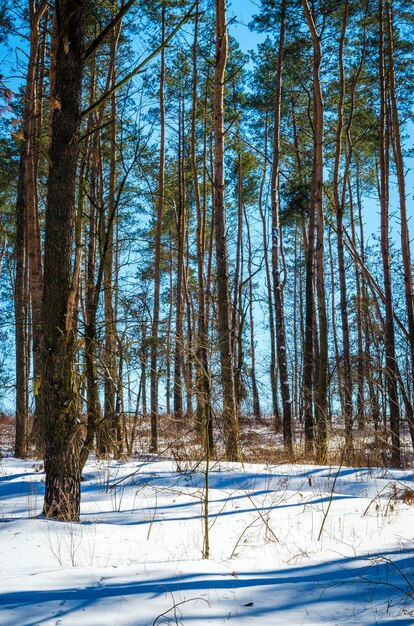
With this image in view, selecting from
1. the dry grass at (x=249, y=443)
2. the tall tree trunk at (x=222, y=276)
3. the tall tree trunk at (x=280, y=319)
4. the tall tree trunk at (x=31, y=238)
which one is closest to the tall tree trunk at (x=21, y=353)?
the tall tree trunk at (x=31, y=238)

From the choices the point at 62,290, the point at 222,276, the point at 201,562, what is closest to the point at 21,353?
the point at 222,276

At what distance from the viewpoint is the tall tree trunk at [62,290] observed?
3857 millimetres

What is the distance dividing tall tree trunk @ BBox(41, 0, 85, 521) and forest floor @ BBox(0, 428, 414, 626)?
1.18ft

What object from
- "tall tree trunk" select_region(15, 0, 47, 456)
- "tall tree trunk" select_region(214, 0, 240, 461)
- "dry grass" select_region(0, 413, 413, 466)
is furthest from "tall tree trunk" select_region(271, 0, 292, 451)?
"tall tree trunk" select_region(15, 0, 47, 456)

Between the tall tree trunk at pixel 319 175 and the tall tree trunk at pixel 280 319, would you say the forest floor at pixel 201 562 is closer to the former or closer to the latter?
the tall tree trunk at pixel 319 175

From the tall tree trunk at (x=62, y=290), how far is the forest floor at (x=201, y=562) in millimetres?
358

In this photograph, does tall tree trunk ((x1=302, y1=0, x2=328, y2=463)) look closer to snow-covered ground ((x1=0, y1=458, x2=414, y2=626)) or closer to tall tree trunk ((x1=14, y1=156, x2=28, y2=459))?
snow-covered ground ((x1=0, y1=458, x2=414, y2=626))

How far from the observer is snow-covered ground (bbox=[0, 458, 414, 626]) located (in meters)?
2.21

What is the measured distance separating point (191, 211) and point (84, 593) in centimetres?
2000

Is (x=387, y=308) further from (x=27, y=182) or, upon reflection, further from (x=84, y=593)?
(x=84, y=593)

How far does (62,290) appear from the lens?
4008 mm

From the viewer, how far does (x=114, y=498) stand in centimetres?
502

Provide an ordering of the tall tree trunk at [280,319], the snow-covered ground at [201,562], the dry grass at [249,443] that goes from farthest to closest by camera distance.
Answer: the tall tree trunk at [280,319] < the dry grass at [249,443] < the snow-covered ground at [201,562]

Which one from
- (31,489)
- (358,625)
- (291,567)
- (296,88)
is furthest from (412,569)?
(296,88)
